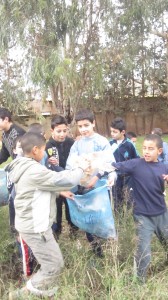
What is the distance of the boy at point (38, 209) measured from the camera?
2254 millimetres

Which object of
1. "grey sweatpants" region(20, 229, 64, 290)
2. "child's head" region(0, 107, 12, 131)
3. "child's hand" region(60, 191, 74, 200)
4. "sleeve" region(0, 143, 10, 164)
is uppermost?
"child's head" region(0, 107, 12, 131)

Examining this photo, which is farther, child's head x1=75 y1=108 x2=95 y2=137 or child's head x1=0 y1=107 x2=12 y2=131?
child's head x1=0 y1=107 x2=12 y2=131

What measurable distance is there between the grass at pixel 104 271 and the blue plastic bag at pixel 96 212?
4.3 inches

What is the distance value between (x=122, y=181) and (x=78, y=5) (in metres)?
4.93

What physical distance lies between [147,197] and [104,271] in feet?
1.98

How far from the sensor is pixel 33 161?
2316mm

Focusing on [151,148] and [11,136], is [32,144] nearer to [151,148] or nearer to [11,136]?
[151,148]

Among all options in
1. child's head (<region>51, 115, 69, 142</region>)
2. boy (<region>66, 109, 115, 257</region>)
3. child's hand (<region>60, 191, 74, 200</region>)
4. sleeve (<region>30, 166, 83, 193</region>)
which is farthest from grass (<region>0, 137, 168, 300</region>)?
child's head (<region>51, 115, 69, 142</region>)

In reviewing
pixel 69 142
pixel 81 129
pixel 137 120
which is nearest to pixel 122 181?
pixel 69 142

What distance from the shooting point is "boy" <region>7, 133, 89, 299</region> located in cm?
225

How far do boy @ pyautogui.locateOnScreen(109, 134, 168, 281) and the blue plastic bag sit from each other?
0.65 ft

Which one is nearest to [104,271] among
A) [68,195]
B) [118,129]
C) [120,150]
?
[68,195]

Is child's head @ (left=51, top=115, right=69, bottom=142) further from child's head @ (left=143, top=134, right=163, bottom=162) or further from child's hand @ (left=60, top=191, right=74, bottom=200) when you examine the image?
child's head @ (left=143, top=134, right=163, bottom=162)

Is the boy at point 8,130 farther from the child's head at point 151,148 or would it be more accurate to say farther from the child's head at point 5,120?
the child's head at point 151,148
